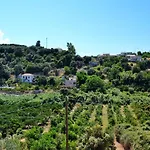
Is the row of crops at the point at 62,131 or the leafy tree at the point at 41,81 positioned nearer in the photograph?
the row of crops at the point at 62,131

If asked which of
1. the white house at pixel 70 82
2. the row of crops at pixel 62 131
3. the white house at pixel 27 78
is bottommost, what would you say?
the row of crops at pixel 62 131

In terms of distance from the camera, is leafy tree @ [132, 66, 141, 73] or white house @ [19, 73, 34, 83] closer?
leafy tree @ [132, 66, 141, 73]

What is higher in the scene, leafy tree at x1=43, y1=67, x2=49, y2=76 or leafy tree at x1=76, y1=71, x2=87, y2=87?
leafy tree at x1=43, y1=67, x2=49, y2=76

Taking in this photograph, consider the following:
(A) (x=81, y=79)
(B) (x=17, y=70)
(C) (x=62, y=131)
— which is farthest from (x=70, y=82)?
(C) (x=62, y=131)

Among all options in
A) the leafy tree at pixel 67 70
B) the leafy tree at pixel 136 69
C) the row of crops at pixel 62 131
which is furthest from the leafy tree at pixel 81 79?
the row of crops at pixel 62 131

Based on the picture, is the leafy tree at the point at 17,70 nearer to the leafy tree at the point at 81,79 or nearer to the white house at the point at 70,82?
the white house at the point at 70,82

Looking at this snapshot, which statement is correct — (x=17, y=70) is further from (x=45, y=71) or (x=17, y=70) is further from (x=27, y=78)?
(x=45, y=71)

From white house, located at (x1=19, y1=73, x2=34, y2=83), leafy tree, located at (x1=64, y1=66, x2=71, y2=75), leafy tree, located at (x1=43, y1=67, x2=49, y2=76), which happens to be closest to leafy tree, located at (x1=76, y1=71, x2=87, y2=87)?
leafy tree, located at (x1=64, y1=66, x2=71, y2=75)

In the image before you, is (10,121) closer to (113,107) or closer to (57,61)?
(113,107)

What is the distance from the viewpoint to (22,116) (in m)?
45.8

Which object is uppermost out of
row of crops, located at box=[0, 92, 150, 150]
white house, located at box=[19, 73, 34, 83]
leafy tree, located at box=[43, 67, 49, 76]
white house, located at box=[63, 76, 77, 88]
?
leafy tree, located at box=[43, 67, 49, 76]

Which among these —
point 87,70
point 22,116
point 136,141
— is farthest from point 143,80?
point 136,141

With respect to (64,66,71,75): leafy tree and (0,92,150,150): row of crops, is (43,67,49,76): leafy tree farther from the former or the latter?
(0,92,150,150): row of crops

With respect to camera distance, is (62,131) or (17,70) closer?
(62,131)
